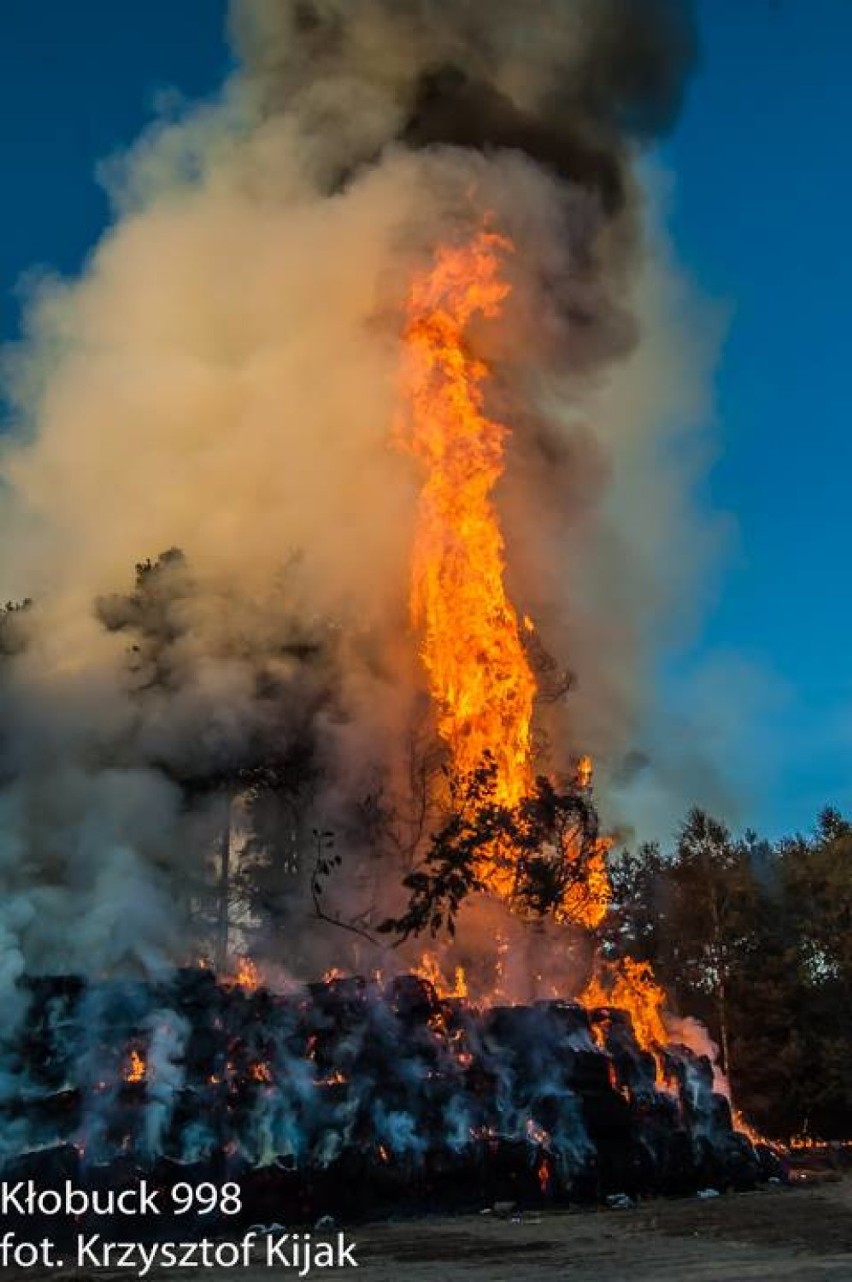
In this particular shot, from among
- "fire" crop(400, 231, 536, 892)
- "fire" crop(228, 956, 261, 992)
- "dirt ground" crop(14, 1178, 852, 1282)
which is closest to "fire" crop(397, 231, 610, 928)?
"fire" crop(400, 231, 536, 892)

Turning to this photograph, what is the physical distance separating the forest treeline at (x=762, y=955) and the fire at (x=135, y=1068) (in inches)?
861

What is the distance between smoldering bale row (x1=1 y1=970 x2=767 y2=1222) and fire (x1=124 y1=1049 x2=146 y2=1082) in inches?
1.3

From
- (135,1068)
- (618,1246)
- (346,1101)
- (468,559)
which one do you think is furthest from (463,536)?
(618,1246)

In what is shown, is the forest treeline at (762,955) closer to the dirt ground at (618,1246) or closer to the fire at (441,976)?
the fire at (441,976)

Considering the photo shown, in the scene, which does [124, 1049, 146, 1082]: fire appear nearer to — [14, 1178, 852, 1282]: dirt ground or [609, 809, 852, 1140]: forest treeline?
[14, 1178, 852, 1282]: dirt ground

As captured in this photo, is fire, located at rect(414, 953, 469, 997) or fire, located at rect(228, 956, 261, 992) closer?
fire, located at rect(228, 956, 261, 992)

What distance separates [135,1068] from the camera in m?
23.6

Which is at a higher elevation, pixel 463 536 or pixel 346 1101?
pixel 463 536

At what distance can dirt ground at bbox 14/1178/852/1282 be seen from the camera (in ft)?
50.5

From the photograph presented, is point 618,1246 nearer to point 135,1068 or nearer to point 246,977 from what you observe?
point 135,1068

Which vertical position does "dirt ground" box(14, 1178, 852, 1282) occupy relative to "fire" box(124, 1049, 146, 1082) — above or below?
below

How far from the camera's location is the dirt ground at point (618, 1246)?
50.5ft

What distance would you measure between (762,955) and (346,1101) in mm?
27608

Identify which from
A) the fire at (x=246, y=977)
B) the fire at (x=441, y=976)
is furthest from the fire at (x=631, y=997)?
the fire at (x=246, y=977)
